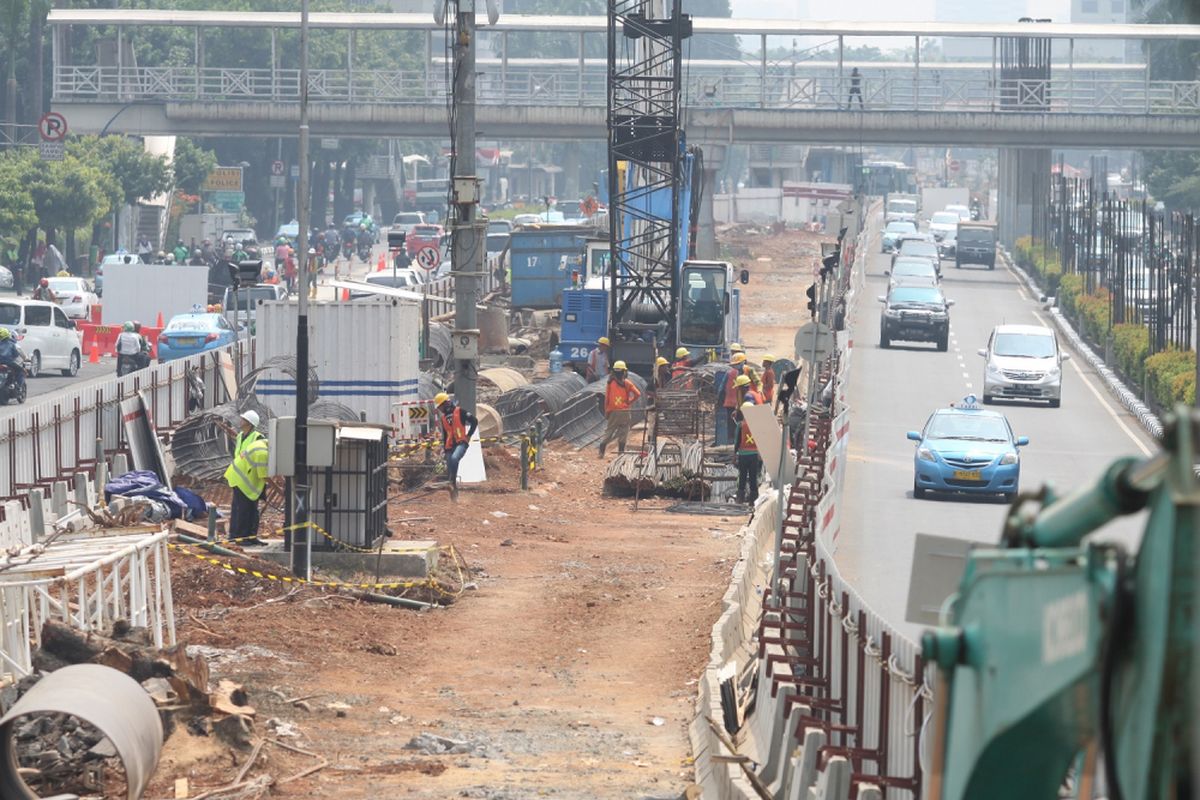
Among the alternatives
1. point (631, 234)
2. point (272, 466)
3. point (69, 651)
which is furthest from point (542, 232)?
point (69, 651)

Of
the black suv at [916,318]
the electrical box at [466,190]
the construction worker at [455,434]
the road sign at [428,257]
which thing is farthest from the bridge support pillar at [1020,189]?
the construction worker at [455,434]

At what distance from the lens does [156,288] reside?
157ft

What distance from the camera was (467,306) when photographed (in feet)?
95.5

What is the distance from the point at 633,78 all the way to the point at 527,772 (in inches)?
1163

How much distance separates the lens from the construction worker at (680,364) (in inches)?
1534

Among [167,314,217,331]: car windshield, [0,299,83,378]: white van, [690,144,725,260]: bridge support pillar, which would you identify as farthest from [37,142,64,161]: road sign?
[167,314,217,331]: car windshield

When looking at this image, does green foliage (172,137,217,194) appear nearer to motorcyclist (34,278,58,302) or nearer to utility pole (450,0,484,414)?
motorcyclist (34,278,58,302)

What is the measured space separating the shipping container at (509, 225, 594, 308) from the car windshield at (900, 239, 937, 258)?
58.7 ft

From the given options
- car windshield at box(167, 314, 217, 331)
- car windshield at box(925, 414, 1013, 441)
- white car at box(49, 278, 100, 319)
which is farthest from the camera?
white car at box(49, 278, 100, 319)

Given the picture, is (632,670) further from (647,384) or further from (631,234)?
(631,234)

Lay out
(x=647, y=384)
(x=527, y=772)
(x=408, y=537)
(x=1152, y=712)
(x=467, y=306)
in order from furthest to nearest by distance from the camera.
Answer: (x=647, y=384), (x=467, y=306), (x=408, y=537), (x=527, y=772), (x=1152, y=712)

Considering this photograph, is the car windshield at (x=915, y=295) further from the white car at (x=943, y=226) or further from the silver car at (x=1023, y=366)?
the white car at (x=943, y=226)

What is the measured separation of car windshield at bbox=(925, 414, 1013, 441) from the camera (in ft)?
97.8

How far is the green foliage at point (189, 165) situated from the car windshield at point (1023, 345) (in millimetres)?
51893
